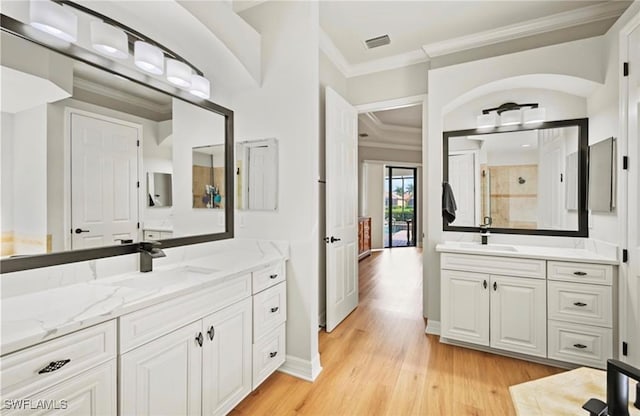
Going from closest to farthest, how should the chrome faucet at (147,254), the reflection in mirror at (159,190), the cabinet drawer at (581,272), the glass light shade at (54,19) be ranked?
the glass light shade at (54,19)
the chrome faucet at (147,254)
the reflection in mirror at (159,190)
the cabinet drawer at (581,272)

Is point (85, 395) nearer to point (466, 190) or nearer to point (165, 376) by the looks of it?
point (165, 376)

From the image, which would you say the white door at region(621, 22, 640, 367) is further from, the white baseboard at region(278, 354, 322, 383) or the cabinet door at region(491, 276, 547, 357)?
the white baseboard at region(278, 354, 322, 383)

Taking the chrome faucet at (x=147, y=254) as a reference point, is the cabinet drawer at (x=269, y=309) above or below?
below

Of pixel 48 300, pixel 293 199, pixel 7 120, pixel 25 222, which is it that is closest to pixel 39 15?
pixel 7 120

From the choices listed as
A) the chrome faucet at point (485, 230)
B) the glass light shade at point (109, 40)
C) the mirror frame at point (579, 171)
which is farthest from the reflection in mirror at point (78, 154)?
the chrome faucet at point (485, 230)

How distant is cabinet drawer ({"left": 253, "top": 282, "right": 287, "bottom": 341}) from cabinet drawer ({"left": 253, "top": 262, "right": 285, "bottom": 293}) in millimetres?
37

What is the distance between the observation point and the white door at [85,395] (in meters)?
0.94

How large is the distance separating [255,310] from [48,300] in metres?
1.04

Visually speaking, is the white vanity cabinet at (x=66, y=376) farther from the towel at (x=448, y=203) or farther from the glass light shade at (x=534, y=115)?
the glass light shade at (x=534, y=115)

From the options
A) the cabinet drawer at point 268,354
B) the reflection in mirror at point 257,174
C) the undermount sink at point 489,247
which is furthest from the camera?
the undermount sink at point 489,247

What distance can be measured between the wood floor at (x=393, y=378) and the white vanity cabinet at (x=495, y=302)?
0.53 ft

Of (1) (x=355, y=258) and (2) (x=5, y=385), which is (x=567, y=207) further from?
(2) (x=5, y=385)

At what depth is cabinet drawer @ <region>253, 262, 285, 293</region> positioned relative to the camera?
76.1 inches

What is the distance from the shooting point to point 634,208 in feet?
6.59
